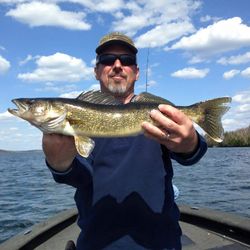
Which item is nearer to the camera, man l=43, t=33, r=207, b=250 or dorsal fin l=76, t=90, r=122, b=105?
man l=43, t=33, r=207, b=250

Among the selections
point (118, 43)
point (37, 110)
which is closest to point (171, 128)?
point (37, 110)

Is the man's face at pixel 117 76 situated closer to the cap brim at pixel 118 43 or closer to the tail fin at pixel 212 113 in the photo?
the cap brim at pixel 118 43

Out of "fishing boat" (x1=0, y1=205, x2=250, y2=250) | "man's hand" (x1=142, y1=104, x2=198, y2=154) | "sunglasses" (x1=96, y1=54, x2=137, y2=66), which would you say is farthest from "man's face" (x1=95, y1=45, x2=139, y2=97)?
"fishing boat" (x1=0, y1=205, x2=250, y2=250)

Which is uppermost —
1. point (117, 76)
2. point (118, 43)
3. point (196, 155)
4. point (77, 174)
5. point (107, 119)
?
point (118, 43)

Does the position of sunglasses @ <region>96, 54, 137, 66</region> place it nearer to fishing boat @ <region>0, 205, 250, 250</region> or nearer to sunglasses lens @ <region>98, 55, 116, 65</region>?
sunglasses lens @ <region>98, 55, 116, 65</region>

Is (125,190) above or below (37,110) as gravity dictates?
below

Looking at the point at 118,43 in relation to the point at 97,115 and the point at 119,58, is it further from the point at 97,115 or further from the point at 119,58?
the point at 97,115

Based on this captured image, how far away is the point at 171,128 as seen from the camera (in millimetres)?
3250

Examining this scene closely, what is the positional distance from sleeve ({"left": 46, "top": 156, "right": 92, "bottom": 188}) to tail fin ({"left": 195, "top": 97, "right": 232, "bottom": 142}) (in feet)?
3.68

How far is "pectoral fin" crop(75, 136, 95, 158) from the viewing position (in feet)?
11.6

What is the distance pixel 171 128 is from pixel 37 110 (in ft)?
4.26

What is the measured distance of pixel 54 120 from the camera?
11.9ft

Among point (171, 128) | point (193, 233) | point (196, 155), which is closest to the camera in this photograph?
point (171, 128)

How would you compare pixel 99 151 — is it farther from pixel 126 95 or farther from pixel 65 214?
pixel 65 214
